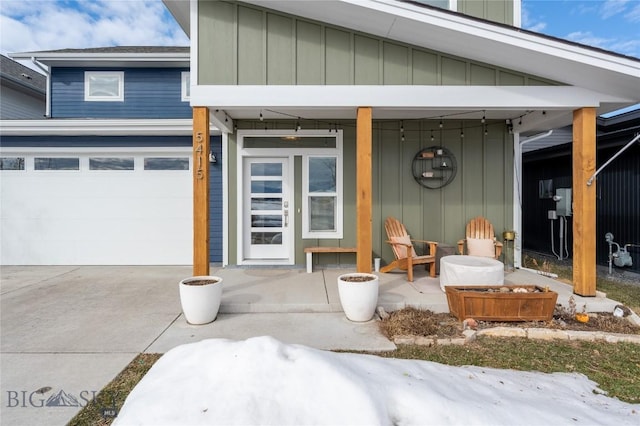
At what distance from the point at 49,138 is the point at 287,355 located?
691cm

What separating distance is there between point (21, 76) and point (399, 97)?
37.0 feet

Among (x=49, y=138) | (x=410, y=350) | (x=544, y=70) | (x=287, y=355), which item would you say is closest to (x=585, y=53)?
(x=544, y=70)

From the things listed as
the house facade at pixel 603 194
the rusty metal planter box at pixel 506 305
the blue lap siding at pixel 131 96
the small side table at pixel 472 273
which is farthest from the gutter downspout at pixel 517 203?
the blue lap siding at pixel 131 96

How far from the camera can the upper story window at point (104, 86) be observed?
26.2 feet

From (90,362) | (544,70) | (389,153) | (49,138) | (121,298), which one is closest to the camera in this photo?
(90,362)

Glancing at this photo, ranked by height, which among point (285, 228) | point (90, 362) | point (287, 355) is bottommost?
point (90, 362)

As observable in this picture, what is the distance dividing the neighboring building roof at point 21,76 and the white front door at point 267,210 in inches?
327

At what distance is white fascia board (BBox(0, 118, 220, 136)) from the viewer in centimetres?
589

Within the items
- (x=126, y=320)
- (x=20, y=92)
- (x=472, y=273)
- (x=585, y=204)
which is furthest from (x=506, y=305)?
(x=20, y=92)

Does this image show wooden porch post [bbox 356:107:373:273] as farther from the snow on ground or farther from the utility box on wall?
the utility box on wall

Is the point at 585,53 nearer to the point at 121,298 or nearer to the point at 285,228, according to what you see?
the point at 285,228

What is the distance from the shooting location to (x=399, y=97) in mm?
3920

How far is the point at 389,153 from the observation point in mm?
5629

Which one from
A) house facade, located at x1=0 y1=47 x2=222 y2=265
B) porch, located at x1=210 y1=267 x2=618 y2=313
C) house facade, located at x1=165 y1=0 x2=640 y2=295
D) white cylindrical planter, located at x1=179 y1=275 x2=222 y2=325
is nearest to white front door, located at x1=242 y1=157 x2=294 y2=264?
porch, located at x1=210 y1=267 x2=618 y2=313
